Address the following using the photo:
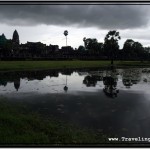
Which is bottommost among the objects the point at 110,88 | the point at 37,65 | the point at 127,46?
the point at 110,88

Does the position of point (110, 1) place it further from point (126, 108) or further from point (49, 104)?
point (49, 104)

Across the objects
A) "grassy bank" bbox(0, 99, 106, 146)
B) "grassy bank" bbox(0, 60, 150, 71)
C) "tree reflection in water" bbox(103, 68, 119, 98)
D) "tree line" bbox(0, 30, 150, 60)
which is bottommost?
"grassy bank" bbox(0, 99, 106, 146)

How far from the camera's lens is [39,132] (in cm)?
852

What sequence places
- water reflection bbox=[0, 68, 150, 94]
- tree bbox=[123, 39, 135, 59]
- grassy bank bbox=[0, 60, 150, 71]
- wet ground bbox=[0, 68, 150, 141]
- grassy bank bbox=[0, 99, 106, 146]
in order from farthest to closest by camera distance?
grassy bank bbox=[0, 60, 150, 71] < tree bbox=[123, 39, 135, 59] < water reflection bbox=[0, 68, 150, 94] < wet ground bbox=[0, 68, 150, 141] < grassy bank bbox=[0, 99, 106, 146]

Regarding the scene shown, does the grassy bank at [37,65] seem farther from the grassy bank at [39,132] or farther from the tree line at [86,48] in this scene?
the grassy bank at [39,132]

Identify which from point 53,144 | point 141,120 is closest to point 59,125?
point 53,144

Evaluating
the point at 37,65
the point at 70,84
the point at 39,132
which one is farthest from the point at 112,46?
the point at 39,132

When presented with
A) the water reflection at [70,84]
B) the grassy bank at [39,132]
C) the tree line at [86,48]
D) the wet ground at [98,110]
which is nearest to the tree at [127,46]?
the tree line at [86,48]

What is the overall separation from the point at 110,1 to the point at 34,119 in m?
5.05

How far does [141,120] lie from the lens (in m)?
10.4

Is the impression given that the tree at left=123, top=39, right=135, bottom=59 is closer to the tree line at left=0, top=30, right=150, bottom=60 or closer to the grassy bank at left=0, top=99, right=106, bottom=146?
the tree line at left=0, top=30, right=150, bottom=60

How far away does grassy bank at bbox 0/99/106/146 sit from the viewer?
289 inches

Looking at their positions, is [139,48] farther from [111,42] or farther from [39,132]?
[39,132]

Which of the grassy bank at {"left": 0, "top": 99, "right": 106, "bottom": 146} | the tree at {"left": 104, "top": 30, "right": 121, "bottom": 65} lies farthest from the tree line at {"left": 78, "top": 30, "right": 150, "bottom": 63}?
the grassy bank at {"left": 0, "top": 99, "right": 106, "bottom": 146}
